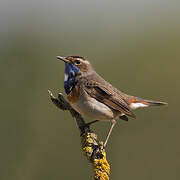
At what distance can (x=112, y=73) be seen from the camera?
35.9 feet

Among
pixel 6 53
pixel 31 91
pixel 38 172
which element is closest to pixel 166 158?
pixel 38 172

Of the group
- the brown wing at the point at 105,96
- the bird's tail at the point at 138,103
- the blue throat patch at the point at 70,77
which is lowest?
the bird's tail at the point at 138,103

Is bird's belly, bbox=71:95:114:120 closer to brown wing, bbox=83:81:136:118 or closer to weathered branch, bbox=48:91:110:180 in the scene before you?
brown wing, bbox=83:81:136:118

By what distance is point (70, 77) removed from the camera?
8.40 m

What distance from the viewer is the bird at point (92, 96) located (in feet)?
25.7

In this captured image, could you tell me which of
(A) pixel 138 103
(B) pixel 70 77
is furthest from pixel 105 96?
(A) pixel 138 103

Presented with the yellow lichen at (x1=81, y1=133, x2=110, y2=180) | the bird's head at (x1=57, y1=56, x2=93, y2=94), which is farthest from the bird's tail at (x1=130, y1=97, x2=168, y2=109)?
the yellow lichen at (x1=81, y1=133, x2=110, y2=180)

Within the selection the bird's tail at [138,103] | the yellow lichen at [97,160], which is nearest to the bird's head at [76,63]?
the bird's tail at [138,103]

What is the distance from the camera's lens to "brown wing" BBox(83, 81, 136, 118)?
320 inches

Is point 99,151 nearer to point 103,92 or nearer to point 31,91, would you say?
point 103,92

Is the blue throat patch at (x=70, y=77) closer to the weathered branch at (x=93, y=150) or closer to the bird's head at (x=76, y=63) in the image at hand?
the bird's head at (x=76, y=63)

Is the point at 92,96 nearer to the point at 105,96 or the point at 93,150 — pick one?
the point at 105,96

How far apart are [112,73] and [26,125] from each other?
2453 mm

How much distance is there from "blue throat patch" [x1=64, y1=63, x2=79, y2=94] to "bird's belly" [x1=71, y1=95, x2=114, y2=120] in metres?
0.38
